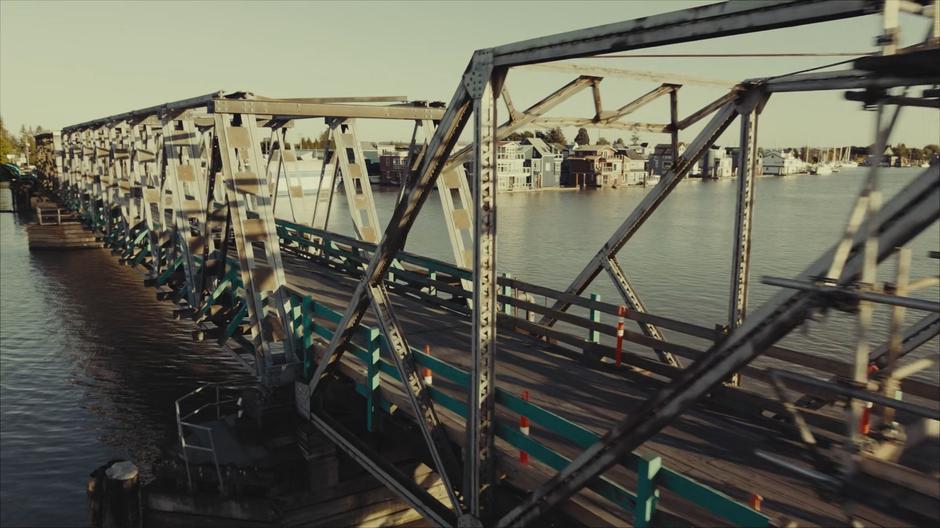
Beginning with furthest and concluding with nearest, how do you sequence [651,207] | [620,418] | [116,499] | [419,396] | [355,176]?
[355,176] < [651,207] < [116,499] < [620,418] < [419,396]

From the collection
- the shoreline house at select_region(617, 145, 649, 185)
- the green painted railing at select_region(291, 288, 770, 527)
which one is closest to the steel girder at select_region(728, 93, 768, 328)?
the green painted railing at select_region(291, 288, 770, 527)

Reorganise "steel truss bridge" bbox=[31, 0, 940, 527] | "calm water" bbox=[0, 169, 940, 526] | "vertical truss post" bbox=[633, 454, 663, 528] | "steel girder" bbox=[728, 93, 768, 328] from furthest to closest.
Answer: "calm water" bbox=[0, 169, 940, 526]
"steel girder" bbox=[728, 93, 768, 328]
"vertical truss post" bbox=[633, 454, 663, 528]
"steel truss bridge" bbox=[31, 0, 940, 527]

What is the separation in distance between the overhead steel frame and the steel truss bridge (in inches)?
0.6

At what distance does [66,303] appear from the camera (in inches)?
1489

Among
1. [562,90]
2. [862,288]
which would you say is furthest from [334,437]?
[862,288]

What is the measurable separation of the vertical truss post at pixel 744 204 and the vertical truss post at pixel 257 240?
8.10m

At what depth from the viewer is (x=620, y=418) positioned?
9.48 meters

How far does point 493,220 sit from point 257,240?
7.15 metres

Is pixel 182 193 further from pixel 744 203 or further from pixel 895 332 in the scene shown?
pixel 895 332

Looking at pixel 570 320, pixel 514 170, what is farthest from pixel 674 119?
A: pixel 514 170

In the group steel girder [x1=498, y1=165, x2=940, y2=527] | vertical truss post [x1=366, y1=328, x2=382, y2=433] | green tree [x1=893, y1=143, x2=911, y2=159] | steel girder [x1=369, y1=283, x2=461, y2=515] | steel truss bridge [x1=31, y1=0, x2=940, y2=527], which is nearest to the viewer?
steel girder [x1=498, y1=165, x2=940, y2=527]

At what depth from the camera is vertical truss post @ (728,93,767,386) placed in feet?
34.8

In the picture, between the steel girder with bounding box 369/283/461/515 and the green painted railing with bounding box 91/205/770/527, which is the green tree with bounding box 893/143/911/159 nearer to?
the green painted railing with bounding box 91/205/770/527

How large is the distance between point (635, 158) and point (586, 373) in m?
161
